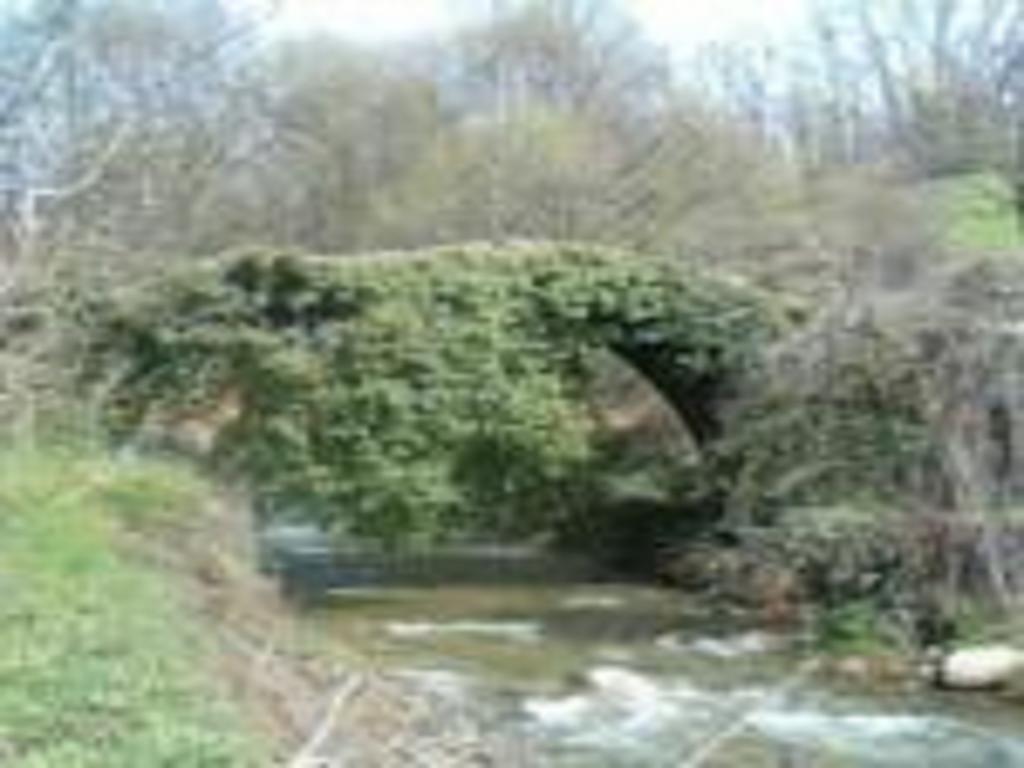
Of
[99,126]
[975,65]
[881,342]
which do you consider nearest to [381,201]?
[975,65]

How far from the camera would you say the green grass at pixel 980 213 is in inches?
795

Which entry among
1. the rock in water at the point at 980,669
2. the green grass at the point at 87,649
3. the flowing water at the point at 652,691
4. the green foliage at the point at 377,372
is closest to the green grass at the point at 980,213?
the green foliage at the point at 377,372

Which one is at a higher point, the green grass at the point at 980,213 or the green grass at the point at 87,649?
the green grass at the point at 980,213

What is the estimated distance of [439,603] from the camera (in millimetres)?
17234

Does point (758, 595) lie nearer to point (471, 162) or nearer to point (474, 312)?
point (474, 312)

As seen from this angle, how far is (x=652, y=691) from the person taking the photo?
1283 cm

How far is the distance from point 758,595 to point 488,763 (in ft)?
29.9

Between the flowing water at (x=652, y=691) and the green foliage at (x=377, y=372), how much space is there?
39.4 inches

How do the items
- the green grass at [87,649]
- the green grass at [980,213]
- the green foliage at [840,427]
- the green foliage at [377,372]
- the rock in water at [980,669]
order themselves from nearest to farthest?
the green grass at [87,649] < the rock in water at [980,669] < the green foliage at [840,427] < the green foliage at [377,372] < the green grass at [980,213]

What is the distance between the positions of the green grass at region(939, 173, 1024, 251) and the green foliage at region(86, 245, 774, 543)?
322cm

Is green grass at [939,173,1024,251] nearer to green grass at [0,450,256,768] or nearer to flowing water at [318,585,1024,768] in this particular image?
flowing water at [318,585,1024,768]

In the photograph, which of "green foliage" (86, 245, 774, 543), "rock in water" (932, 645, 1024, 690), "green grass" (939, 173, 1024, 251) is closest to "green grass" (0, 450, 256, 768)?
"rock in water" (932, 645, 1024, 690)

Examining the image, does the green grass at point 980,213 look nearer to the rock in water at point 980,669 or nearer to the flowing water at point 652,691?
the flowing water at point 652,691

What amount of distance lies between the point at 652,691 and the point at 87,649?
21.4 feet
